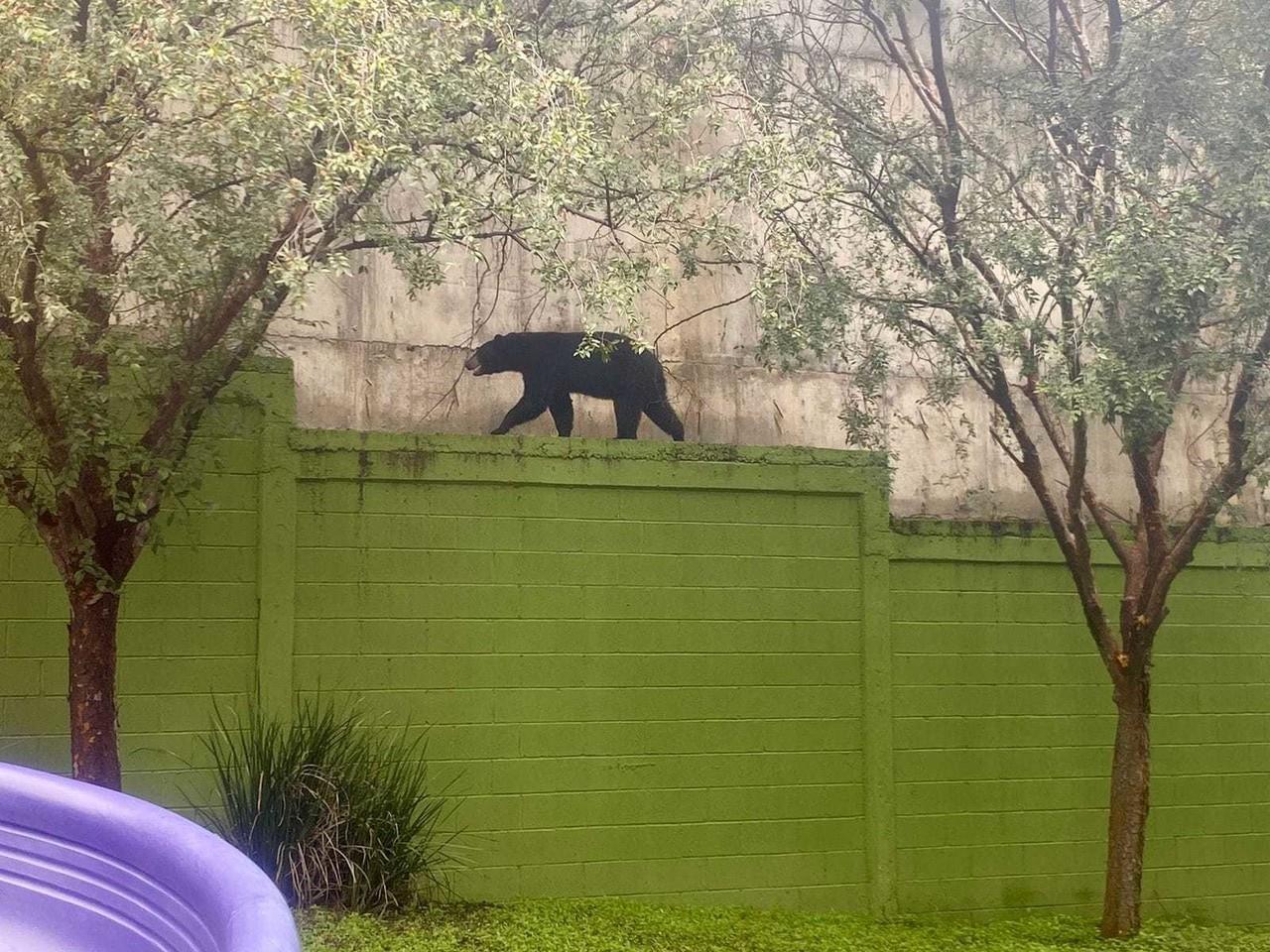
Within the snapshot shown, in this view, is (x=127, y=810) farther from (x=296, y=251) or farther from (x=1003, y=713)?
(x=1003, y=713)

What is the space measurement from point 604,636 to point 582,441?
1094 mm

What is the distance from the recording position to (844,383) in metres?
7.75

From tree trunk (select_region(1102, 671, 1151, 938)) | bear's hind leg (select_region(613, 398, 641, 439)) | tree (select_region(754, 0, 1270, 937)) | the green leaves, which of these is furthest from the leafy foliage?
tree trunk (select_region(1102, 671, 1151, 938))

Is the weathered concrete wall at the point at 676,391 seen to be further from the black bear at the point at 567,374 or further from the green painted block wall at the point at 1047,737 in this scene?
the green painted block wall at the point at 1047,737

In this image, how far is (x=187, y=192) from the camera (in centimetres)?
483

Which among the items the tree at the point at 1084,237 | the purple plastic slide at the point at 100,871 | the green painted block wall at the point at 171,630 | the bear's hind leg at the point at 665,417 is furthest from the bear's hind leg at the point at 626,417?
the purple plastic slide at the point at 100,871

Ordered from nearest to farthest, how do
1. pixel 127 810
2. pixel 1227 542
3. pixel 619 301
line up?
pixel 127 810
pixel 619 301
pixel 1227 542

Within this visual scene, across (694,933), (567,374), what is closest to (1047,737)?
(694,933)

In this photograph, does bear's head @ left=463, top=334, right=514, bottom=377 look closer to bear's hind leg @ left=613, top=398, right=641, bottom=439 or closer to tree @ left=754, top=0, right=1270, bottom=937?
bear's hind leg @ left=613, top=398, right=641, bottom=439

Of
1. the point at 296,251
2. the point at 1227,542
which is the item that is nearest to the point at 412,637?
the point at 296,251

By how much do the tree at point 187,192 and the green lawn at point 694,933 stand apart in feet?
4.60

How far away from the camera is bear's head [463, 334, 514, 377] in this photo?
699 cm

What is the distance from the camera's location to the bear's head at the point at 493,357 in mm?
6988

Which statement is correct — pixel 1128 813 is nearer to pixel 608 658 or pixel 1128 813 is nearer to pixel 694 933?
pixel 694 933
